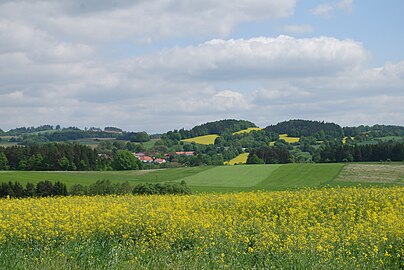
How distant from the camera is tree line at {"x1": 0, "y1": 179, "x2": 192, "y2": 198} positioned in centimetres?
3678

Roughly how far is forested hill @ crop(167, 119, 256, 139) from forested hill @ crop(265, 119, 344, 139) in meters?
11.1

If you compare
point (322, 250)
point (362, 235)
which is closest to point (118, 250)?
point (322, 250)

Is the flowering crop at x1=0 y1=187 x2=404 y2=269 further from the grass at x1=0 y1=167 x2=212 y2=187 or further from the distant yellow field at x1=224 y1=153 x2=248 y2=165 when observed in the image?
the distant yellow field at x1=224 y1=153 x2=248 y2=165

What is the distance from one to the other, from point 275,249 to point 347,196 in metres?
8.88

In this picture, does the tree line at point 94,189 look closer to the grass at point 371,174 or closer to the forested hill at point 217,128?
the grass at point 371,174

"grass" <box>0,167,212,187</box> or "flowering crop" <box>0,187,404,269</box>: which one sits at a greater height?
"flowering crop" <box>0,187,404,269</box>

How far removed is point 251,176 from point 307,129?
87.2 metres

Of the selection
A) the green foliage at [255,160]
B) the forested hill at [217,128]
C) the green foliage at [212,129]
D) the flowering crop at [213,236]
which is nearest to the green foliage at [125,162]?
the green foliage at [255,160]

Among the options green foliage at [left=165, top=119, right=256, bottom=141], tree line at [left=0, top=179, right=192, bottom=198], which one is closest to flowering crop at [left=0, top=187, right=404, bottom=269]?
tree line at [left=0, top=179, right=192, bottom=198]

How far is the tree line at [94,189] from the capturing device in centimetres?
3678

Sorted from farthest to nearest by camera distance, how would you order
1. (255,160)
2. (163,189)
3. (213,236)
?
1. (255,160)
2. (163,189)
3. (213,236)

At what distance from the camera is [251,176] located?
2817 inches

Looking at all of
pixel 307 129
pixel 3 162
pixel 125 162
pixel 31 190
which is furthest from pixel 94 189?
pixel 307 129

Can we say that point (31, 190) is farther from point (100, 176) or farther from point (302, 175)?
point (302, 175)
